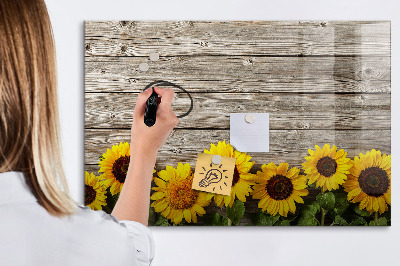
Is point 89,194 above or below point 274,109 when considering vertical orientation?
below

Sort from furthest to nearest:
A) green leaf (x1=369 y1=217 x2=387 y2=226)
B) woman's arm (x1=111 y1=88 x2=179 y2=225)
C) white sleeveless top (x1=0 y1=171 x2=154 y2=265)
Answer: green leaf (x1=369 y1=217 x2=387 y2=226) < woman's arm (x1=111 y1=88 x2=179 y2=225) < white sleeveless top (x1=0 y1=171 x2=154 y2=265)

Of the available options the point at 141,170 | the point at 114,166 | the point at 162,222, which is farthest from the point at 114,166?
the point at 141,170

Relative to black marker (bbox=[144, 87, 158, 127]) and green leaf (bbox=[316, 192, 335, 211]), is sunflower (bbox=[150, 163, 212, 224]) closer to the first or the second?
green leaf (bbox=[316, 192, 335, 211])

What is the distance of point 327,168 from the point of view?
128 centimetres

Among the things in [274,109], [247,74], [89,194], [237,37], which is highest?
[237,37]

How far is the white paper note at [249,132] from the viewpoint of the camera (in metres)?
1.27

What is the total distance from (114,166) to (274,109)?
0.51m

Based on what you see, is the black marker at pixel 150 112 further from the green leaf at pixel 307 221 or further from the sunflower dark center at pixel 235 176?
the green leaf at pixel 307 221

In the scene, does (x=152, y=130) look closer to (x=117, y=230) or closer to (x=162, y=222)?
(x=117, y=230)

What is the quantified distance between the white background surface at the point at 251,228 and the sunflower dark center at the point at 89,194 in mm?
22

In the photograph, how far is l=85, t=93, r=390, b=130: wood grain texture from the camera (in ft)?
4.18

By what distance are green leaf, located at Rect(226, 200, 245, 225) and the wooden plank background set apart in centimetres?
2

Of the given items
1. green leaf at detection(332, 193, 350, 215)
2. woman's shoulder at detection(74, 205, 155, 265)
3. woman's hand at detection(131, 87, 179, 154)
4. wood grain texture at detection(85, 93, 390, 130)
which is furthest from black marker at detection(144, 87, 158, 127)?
green leaf at detection(332, 193, 350, 215)

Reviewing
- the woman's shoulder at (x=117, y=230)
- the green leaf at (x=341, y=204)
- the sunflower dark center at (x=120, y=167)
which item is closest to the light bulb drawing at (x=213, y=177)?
the sunflower dark center at (x=120, y=167)
